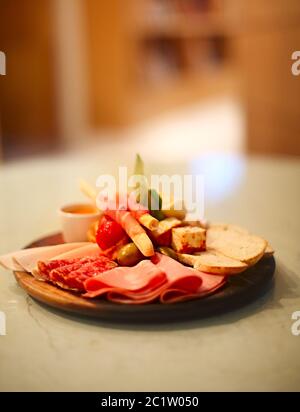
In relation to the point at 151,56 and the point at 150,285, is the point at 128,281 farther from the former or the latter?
the point at 151,56

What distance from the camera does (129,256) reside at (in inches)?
36.8

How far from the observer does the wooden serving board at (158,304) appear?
816 mm

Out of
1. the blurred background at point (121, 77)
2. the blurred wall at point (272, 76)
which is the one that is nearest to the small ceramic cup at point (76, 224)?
the blurred wall at point (272, 76)

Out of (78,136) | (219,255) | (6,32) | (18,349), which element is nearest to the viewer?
(18,349)

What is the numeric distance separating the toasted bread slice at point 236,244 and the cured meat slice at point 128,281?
171 mm

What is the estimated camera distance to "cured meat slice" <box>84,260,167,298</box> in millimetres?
835

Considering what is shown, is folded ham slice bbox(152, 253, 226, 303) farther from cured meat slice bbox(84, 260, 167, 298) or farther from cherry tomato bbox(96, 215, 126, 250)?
cherry tomato bbox(96, 215, 126, 250)

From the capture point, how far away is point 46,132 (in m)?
5.97

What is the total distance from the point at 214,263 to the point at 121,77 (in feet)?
19.0

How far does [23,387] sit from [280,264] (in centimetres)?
61

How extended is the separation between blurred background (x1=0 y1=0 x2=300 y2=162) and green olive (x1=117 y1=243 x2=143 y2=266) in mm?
4213

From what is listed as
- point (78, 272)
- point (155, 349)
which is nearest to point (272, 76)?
point (78, 272)
